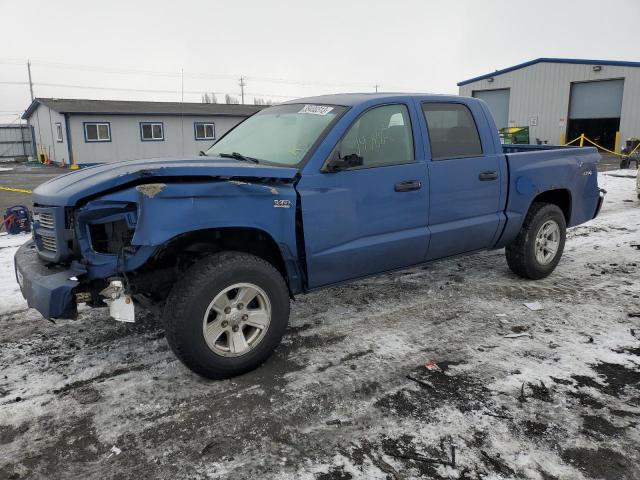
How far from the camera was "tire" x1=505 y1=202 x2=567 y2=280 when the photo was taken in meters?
5.29

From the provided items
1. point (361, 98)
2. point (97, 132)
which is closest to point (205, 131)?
point (97, 132)

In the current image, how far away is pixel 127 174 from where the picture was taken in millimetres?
3135

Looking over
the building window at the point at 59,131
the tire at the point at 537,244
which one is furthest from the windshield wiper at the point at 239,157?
the building window at the point at 59,131

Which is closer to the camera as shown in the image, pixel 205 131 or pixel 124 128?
pixel 124 128

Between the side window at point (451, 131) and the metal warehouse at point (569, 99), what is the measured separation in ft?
83.0

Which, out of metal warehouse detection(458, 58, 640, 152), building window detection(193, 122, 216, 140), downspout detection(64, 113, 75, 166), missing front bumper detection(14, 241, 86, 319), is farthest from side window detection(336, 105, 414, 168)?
metal warehouse detection(458, 58, 640, 152)

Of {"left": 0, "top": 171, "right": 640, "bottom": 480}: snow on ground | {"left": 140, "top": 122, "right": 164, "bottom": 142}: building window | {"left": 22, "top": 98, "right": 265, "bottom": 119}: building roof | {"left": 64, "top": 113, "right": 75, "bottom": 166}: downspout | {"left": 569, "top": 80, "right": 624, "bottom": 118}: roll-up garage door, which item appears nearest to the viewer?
{"left": 0, "top": 171, "right": 640, "bottom": 480}: snow on ground

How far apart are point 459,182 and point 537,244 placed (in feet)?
4.92

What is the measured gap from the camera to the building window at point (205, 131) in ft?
94.6

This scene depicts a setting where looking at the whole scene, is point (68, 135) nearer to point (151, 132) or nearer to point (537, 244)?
point (151, 132)

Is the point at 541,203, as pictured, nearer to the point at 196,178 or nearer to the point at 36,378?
the point at 196,178

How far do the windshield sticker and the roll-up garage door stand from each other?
28.0 meters

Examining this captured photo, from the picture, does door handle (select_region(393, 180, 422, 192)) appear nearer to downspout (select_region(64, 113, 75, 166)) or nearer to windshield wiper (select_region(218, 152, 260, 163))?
windshield wiper (select_region(218, 152, 260, 163))

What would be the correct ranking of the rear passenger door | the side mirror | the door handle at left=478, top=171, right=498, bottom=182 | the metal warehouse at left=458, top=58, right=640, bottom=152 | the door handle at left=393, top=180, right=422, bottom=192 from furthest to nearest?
the metal warehouse at left=458, top=58, right=640, bottom=152, the door handle at left=478, top=171, right=498, bottom=182, the rear passenger door, the door handle at left=393, top=180, right=422, bottom=192, the side mirror
